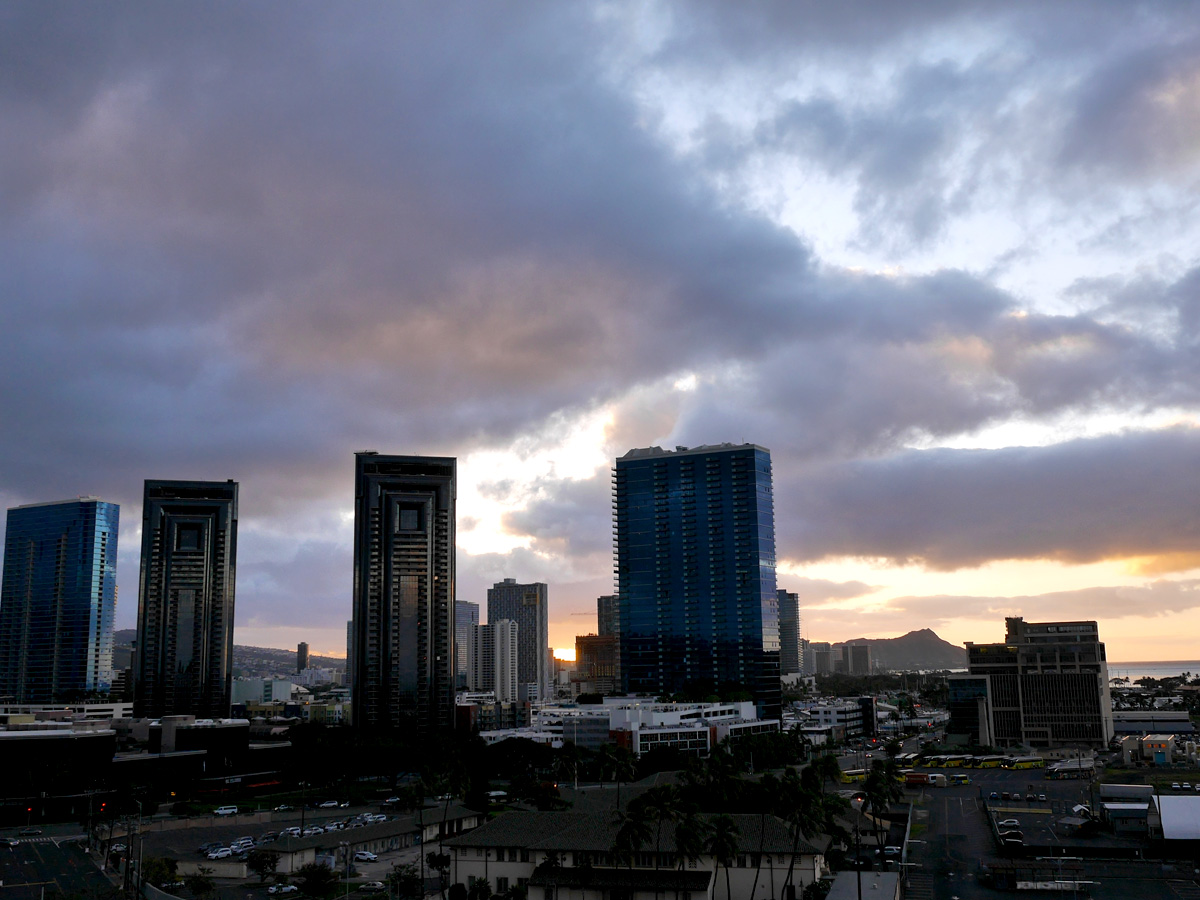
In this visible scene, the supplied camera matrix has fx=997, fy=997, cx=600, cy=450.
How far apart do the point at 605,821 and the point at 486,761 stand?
105m

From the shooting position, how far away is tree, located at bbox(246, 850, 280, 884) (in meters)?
105

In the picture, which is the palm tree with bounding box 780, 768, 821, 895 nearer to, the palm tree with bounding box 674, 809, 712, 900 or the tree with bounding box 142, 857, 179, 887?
the palm tree with bounding box 674, 809, 712, 900

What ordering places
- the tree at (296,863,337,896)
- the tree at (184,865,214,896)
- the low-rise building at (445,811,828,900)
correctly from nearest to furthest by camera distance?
the low-rise building at (445,811,828,900) < the tree at (184,865,214,896) < the tree at (296,863,337,896)

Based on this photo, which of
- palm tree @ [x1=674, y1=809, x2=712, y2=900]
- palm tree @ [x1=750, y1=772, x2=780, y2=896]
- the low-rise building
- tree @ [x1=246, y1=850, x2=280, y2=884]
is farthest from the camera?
tree @ [x1=246, y1=850, x2=280, y2=884]

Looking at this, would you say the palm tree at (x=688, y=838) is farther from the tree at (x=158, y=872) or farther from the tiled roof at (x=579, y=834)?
the tree at (x=158, y=872)

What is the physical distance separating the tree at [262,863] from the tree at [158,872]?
748cm

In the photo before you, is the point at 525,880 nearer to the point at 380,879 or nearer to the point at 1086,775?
the point at 380,879

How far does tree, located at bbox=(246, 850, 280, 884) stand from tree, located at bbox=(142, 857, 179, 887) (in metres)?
7.48

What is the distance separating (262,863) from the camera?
10500 centimetres

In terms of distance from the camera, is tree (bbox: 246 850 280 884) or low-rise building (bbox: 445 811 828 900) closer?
low-rise building (bbox: 445 811 828 900)

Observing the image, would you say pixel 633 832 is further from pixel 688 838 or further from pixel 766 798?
pixel 766 798

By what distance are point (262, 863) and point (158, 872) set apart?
11339 mm

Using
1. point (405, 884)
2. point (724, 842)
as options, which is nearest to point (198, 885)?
point (405, 884)

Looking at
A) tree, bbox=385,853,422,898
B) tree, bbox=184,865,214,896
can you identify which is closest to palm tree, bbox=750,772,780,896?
tree, bbox=385,853,422,898
